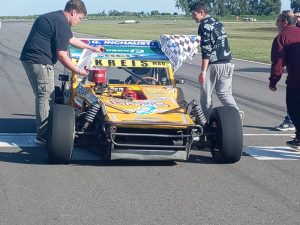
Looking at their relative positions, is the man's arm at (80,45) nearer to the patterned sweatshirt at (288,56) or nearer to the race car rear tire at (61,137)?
the race car rear tire at (61,137)

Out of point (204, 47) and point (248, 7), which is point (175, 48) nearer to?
point (204, 47)

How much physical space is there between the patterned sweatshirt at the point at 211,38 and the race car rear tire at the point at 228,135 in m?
1.78

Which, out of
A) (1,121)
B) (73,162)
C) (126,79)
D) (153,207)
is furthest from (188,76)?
(153,207)

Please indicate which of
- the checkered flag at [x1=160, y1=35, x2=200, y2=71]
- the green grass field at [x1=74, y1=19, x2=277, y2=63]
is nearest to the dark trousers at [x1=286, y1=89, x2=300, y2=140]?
the checkered flag at [x1=160, y1=35, x2=200, y2=71]

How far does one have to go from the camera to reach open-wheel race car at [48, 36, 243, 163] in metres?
8.27

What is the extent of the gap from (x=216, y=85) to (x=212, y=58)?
0.45 m

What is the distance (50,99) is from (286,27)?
10.3 feet

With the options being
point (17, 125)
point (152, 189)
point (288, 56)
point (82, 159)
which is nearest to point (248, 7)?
point (17, 125)

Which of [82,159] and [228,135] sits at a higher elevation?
[228,135]

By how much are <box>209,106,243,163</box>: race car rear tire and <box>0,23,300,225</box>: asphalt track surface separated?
127 millimetres

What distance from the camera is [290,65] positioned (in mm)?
9508

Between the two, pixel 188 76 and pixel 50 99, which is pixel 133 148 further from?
pixel 188 76

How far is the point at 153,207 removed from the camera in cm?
Result: 671

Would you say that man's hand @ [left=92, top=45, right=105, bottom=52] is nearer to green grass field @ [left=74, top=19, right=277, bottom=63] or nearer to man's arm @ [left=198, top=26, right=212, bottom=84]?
man's arm @ [left=198, top=26, right=212, bottom=84]
